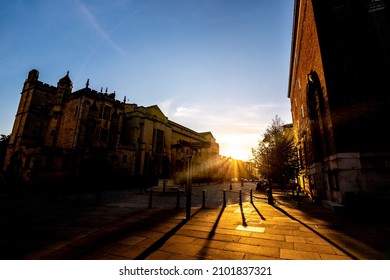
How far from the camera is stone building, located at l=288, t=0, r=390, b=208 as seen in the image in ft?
25.1

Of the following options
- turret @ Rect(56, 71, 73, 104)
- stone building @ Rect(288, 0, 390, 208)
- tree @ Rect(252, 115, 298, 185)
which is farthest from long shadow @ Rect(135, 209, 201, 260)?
turret @ Rect(56, 71, 73, 104)

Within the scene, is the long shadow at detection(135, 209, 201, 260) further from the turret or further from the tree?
the turret

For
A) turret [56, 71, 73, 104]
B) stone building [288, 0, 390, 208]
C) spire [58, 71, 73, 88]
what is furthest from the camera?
spire [58, 71, 73, 88]

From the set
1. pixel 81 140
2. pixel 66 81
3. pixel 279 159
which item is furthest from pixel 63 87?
pixel 279 159

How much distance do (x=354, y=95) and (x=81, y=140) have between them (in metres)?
29.0

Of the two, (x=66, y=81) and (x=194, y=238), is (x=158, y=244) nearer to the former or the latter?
→ (x=194, y=238)

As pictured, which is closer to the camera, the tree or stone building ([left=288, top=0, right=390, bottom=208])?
stone building ([left=288, top=0, right=390, bottom=208])

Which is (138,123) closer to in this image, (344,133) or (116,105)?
(116,105)

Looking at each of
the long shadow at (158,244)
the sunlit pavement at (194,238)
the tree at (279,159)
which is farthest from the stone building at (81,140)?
the long shadow at (158,244)

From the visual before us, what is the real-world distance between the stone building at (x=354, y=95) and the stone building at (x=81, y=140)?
1497 cm

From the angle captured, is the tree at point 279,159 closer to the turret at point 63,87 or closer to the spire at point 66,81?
the turret at point 63,87

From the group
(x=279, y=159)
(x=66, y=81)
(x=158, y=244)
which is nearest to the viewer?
(x=158, y=244)

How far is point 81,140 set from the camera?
25.0m

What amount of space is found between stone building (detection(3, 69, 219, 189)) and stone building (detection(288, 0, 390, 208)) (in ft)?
49.1
